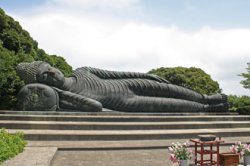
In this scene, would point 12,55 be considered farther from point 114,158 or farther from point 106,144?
point 114,158

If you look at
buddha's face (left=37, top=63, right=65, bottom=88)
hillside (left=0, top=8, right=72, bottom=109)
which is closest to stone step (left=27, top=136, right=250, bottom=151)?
buddha's face (left=37, top=63, right=65, bottom=88)

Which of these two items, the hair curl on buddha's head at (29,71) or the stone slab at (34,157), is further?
the hair curl on buddha's head at (29,71)

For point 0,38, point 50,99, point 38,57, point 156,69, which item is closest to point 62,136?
point 50,99

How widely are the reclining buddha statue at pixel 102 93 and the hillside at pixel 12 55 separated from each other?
5266mm

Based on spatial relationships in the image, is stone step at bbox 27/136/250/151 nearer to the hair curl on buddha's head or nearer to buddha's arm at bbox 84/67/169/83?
the hair curl on buddha's head

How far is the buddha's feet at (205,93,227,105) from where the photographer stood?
1351 centimetres

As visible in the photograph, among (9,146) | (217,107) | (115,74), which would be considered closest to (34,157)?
(9,146)

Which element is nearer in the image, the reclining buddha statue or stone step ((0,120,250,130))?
stone step ((0,120,250,130))

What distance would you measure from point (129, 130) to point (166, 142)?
4.38 feet

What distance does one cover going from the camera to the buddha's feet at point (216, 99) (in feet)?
44.3

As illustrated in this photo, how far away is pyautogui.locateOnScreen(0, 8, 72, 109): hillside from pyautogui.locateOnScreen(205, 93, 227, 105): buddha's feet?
896cm

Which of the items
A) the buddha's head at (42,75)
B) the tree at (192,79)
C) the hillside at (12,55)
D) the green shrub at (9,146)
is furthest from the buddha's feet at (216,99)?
the tree at (192,79)

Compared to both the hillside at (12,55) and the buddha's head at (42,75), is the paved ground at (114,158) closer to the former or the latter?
the buddha's head at (42,75)

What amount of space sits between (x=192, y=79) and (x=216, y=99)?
799 inches
